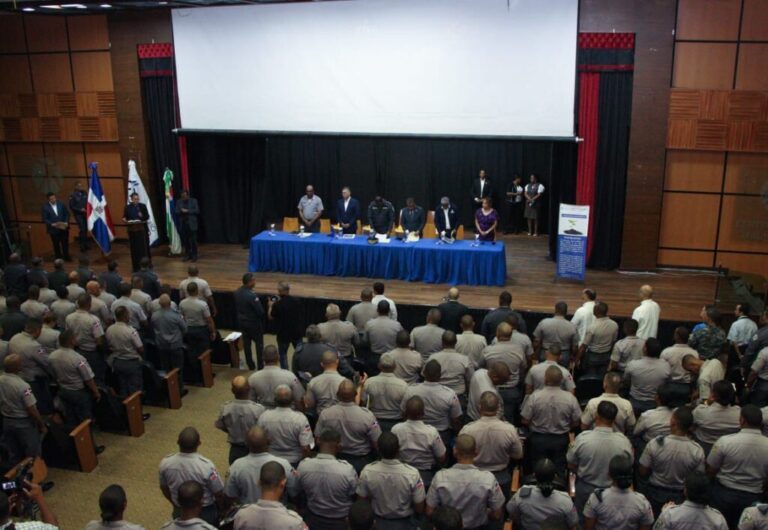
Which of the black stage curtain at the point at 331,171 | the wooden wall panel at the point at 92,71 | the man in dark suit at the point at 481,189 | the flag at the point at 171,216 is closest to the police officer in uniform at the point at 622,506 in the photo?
the man in dark suit at the point at 481,189

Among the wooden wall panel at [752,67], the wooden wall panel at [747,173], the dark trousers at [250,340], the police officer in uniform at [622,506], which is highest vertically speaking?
the wooden wall panel at [752,67]

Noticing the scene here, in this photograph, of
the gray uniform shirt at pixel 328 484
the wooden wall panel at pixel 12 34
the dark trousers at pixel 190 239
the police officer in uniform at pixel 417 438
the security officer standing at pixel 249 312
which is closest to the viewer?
the gray uniform shirt at pixel 328 484

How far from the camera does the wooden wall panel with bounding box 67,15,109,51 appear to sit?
1437 centimetres

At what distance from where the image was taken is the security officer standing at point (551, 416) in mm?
5855

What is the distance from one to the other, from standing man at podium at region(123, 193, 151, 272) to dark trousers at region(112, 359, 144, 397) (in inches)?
179

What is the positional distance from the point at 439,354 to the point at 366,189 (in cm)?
909

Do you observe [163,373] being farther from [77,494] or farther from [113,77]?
[113,77]

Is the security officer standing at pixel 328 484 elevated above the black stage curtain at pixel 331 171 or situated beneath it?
situated beneath

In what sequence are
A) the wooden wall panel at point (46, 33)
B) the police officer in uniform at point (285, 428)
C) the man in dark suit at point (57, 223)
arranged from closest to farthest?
the police officer in uniform at point (285, 428) < the man in dark suit at point (57, 223) < the wooden wall panel at point (46, 33)

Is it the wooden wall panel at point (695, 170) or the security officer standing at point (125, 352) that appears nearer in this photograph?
the security officer standing at point (125, 352)

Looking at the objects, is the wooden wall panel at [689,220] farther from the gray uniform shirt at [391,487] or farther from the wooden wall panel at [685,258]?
the gray uniform shirt at [391,487]

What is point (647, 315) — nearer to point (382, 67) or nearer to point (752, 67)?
point (752, 67)

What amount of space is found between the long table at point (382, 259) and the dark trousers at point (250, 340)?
2.92 meters

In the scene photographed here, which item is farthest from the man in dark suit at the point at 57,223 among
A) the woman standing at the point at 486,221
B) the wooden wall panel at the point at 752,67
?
the wooden wall panel at the point at 752,67
